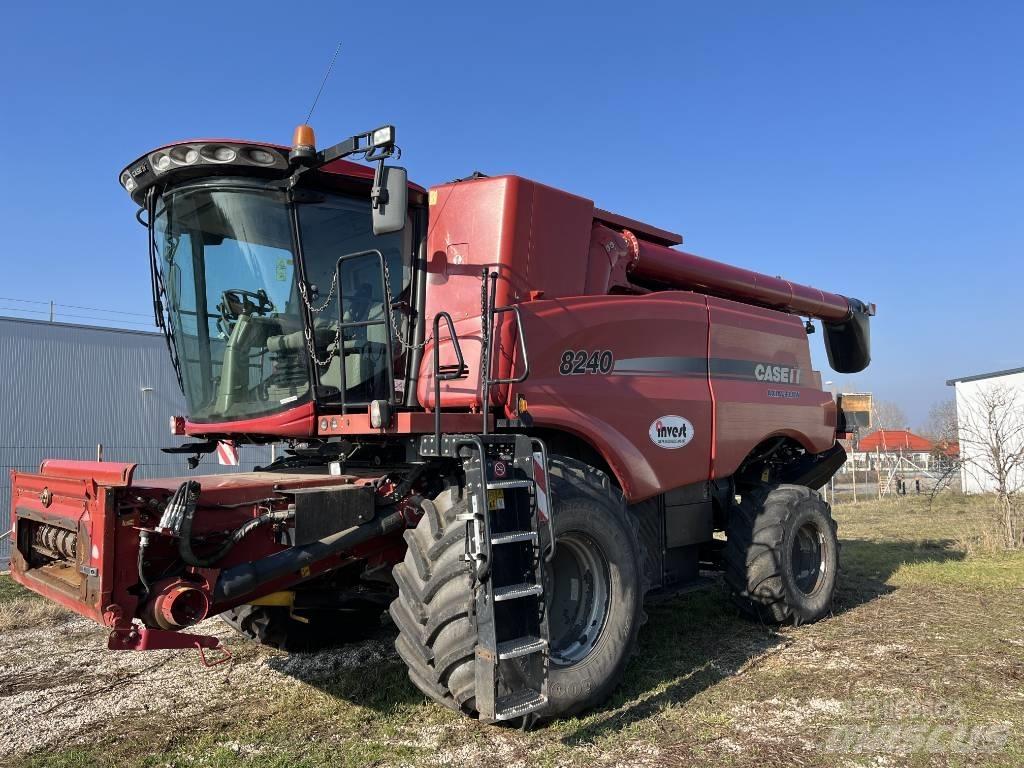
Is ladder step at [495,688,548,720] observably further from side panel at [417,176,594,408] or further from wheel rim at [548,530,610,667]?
side panel at [417,176,594,408]

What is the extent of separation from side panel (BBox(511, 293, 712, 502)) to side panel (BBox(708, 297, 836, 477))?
218mm

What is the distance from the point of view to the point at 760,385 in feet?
22.1

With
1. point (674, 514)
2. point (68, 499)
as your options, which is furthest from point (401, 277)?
point (674, 514)

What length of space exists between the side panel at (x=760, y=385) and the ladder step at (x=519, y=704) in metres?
2.74

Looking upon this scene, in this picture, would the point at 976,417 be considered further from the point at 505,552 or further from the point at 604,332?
the point at 505,552

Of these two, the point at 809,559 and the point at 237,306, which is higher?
the point at 237,306

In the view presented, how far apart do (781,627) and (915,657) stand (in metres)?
1.17

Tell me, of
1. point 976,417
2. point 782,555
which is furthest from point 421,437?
point 976,417

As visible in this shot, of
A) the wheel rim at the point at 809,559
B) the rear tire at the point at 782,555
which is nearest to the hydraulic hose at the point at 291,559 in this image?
the rear tire at the point at 782,555

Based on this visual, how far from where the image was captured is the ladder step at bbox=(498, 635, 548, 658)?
12.6ft

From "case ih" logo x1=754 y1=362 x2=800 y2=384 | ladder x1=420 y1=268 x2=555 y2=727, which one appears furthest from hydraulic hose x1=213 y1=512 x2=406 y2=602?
"case ih" logo x1=754 y1=362 x2=800 y2=384

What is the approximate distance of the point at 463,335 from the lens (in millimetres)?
4824

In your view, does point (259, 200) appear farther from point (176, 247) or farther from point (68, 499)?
point (68, 499)

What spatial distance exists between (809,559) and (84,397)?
15003 mm
